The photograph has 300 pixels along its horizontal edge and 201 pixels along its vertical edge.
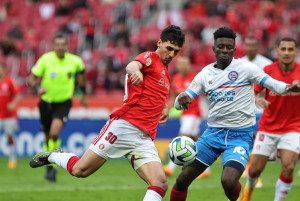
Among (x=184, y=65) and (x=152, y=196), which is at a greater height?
(x=152, y=196)

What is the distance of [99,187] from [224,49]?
186 inches

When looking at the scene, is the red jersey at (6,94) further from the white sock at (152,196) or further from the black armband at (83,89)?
the white sock at (152,196)

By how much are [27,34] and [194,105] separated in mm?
11504

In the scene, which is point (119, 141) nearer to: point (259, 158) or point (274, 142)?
point (259, 158)

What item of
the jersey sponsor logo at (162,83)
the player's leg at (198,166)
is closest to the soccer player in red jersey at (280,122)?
the player's leg at (198,166)

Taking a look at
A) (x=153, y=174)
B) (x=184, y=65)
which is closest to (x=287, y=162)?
(x=153, y=174)


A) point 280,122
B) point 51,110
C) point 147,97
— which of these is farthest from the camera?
point 51,110

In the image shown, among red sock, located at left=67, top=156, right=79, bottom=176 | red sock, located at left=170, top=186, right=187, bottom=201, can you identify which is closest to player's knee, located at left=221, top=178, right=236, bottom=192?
red sock, located at left=170, top=186, right=187, bottom=201

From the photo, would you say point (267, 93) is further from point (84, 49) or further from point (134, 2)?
point (134, 2)

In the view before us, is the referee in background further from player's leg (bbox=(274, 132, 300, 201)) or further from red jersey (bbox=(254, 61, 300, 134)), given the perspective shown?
player's leg (bbox=(274, 132, 300, 201))

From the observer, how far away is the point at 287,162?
8.26 meters

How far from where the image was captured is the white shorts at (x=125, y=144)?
23.1ft

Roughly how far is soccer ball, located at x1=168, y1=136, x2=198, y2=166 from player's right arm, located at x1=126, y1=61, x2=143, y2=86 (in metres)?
1.11

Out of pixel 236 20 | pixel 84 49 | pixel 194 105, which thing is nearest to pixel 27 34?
pixel 84 49
